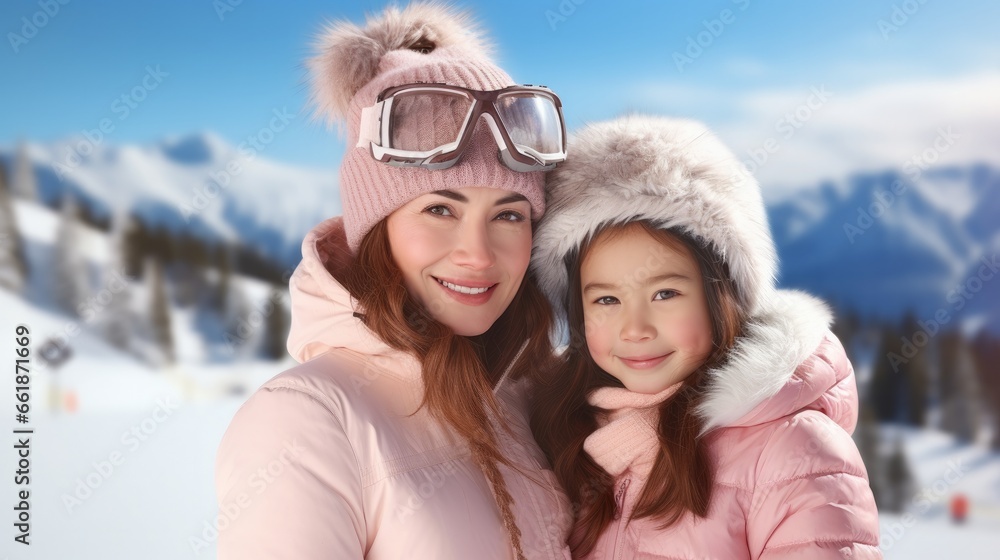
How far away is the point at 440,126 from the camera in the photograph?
1.77 metres

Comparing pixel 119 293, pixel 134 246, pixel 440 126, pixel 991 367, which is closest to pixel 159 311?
pixel 119 293

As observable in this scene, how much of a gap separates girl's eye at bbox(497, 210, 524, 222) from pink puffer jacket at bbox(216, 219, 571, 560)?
0.38 metres

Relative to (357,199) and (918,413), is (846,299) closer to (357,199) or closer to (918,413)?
(918,413)

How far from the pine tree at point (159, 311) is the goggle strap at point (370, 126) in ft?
16.0

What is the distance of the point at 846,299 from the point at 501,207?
511 centimetres

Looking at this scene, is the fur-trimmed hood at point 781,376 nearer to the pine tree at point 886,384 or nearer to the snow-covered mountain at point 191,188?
the pine tree at point 886,384

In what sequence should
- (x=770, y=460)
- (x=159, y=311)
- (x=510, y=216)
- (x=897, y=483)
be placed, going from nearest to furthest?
(x=770, y=460) → (x=510, y=216) → (x=897, y=483) → (x=159, y=311)

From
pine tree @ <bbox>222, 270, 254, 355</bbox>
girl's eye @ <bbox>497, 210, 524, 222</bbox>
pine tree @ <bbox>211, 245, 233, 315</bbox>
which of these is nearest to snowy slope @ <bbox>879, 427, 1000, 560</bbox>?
girl's eye @ <bbox>497, 210, 524, 222</bbox>

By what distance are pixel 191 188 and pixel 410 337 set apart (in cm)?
534

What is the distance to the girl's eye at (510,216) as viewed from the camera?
184 cm

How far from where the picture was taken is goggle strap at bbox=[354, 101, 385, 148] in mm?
1782

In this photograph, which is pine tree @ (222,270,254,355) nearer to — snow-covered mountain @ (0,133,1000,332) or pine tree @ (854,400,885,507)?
snow-covered mountain @ (0,133,1000,332)

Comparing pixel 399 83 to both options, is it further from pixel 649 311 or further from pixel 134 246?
pixel 134 246

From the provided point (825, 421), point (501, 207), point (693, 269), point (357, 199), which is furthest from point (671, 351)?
point (357, 199)
